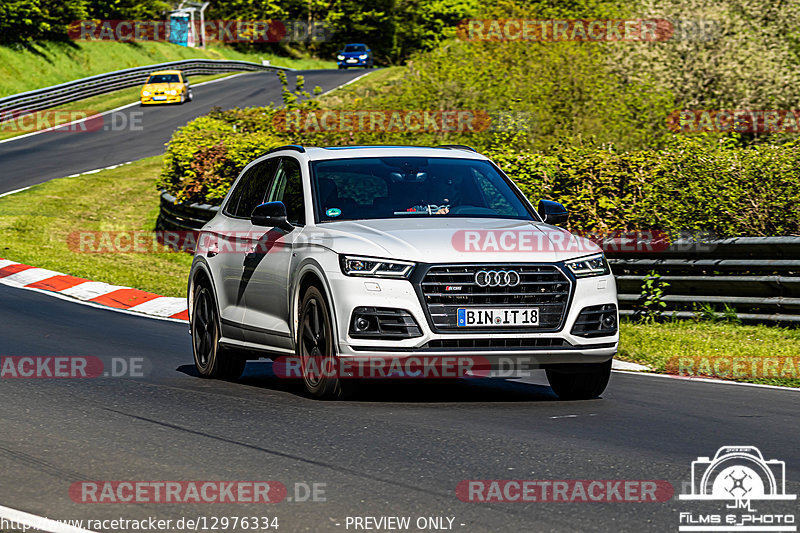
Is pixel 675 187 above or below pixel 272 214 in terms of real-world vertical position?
below

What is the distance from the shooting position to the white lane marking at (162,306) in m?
16.9

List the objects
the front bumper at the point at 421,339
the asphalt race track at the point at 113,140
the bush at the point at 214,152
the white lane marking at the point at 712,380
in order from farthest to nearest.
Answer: the asphalt race track at the point at 113,140 < the bush at the point at 214,152 < the white lane marking at the point at 712,380 < the front bumper at the point at 421,339

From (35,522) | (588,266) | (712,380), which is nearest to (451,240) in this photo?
(588,266)

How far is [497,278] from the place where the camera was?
8.52 meters

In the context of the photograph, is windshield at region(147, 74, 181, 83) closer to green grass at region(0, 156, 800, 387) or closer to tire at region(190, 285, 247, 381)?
green grass at region(0, 156, 800, 387)

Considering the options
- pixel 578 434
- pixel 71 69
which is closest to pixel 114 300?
pixel 578 434

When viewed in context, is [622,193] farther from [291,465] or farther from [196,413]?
[291,465]

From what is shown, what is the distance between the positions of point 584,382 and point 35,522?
4813 mm

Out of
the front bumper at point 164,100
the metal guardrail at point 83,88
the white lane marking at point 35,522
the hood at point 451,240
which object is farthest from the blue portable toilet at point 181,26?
the white lane marking at point 35,522

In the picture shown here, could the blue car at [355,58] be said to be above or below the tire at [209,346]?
A: below

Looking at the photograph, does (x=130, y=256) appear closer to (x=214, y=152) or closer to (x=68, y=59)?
(x=214, y=152)

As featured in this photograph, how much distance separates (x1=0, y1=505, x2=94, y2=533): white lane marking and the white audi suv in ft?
10.2

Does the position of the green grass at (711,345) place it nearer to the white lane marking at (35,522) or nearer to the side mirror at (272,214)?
the side mirror at (272,214)

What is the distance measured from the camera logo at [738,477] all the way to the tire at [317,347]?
279 cm
